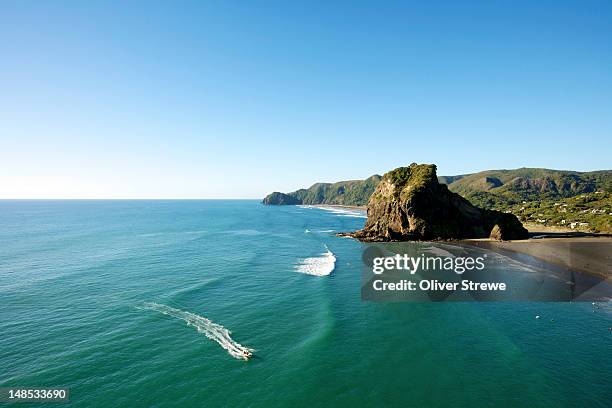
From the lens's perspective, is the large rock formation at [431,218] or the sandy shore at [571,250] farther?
the large rock formation at [431,218]

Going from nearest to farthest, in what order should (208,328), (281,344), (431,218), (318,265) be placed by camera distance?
(281,344)
(208,328)
(318,265)
(431,218)

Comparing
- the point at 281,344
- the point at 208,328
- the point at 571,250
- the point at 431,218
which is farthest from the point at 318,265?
the point at 571,250

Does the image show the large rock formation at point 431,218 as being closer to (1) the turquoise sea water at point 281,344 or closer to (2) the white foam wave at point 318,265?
(2) the white foam wave at point 318,265

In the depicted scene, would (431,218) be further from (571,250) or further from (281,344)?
(281,344)

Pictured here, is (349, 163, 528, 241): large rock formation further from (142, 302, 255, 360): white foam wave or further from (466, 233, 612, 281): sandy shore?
(142, 302, 255, 360): white foam wave

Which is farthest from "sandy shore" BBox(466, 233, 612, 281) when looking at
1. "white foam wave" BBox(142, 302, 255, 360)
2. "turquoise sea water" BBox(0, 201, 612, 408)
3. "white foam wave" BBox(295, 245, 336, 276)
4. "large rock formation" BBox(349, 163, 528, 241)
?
"white foam wave" BBox(142, 302, 255, 360)

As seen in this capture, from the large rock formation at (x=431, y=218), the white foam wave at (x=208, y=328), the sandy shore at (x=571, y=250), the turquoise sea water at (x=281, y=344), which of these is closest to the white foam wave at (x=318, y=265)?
the turquoise sea water at (x=281, y=344)

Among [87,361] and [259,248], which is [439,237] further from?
[87,361]
